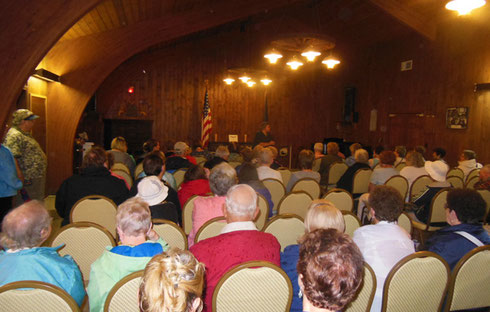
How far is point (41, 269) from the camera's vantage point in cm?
187

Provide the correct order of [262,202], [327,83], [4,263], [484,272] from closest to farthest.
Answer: [4,263]
[484,272]
[262,202]
[327,83]

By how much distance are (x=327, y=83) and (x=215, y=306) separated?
14.3m

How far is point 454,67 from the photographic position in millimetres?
10039

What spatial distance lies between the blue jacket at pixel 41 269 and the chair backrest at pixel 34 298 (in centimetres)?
18

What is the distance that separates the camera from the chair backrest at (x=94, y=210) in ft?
11.4

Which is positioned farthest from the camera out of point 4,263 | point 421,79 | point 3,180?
point 421,79

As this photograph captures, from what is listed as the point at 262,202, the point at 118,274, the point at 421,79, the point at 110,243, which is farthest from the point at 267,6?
the point at 118,274

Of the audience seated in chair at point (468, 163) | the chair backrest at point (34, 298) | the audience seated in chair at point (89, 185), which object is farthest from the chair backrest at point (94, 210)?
the audience seated in chair at point (468, 163)

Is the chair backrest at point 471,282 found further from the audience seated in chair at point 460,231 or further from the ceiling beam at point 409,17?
the ceiling beam at point 409,17

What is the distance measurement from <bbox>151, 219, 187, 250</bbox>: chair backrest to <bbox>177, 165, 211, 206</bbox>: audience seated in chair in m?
1.28

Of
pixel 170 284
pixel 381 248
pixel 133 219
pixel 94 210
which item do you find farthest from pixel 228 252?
pixel 94 210

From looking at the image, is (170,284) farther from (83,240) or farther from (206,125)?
(206,125)

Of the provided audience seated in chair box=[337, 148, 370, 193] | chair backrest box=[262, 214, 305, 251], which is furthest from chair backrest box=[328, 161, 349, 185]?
chair backrest box=[262, 214, 305, 251]

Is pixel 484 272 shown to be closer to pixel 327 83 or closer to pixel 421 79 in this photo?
pixel 421 79
